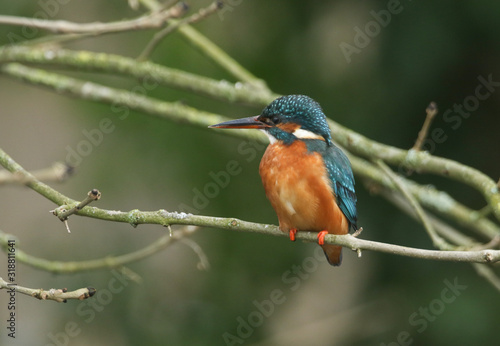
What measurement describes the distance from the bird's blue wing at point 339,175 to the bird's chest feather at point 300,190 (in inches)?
1.5

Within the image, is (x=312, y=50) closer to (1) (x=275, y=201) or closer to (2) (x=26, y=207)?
(1) (x=275, y=201)

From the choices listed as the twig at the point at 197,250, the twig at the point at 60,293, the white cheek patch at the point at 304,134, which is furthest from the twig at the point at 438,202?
the twig at the point at 60,293

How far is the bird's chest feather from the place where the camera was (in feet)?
9.82

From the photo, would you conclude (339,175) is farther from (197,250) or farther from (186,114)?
(186,114)

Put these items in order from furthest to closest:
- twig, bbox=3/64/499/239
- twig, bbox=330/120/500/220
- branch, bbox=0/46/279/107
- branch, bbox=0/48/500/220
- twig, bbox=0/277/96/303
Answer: branch, bbox=0/46/279/107, twig, bbox=3/64/499/239, branch, bbox=0/48/500/220, twig, bbox=330/120/500/220, twig, bbox=0/277/96/303

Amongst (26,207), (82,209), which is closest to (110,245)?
(26,207)

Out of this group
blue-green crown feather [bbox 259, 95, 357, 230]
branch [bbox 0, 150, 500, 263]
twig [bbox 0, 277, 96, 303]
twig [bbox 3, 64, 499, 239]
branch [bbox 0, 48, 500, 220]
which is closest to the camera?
twig [bbox 0, 277, 96, 303]

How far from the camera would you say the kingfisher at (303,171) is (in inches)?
119

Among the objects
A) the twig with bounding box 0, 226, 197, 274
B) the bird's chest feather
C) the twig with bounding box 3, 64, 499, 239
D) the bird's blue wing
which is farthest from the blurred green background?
the bird's chest feather

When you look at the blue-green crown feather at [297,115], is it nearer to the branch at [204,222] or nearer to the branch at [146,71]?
the branch at [146,71]

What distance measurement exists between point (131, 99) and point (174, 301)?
1.32 meters

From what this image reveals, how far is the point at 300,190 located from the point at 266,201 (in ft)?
4.67

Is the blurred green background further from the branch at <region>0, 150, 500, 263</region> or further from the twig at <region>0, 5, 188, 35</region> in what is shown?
the branch at <region>0, 150, 500, 263</region>

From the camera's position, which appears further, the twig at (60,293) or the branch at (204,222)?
the branch at (204,222)
